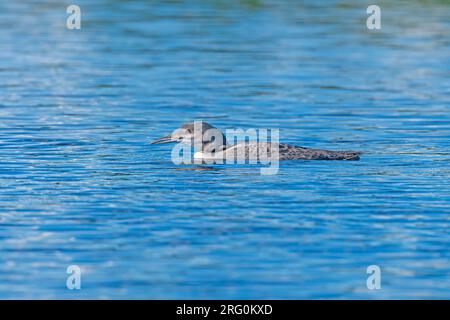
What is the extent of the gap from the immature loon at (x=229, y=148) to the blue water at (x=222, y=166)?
0.70 ft

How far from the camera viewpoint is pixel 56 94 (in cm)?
2136

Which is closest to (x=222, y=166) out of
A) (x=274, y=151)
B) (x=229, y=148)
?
(x=229, y=148)

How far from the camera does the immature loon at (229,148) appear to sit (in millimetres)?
15289

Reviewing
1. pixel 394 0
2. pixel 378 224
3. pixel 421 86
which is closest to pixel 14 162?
pixel 378 224

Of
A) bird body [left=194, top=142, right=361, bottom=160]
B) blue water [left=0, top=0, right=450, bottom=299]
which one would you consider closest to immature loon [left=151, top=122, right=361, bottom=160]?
bird body [left=194, top=142, right=361, bottom=160]

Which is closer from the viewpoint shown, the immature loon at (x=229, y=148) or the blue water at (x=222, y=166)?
the blue water at (x=222, y=166)

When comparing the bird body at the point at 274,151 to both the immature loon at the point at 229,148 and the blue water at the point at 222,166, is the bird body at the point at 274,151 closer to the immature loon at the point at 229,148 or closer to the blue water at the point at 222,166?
the immature loon at the point at 229,148

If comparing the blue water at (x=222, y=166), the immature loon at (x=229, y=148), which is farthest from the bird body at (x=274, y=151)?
the blue water at (x=222, y=166)

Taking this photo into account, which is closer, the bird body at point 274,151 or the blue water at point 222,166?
the blue water at point 222,166

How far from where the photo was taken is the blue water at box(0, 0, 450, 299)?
10.7m

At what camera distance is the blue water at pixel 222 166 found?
1068 centimetres

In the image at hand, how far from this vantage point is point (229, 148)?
15867mm

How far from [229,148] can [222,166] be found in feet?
1.85
